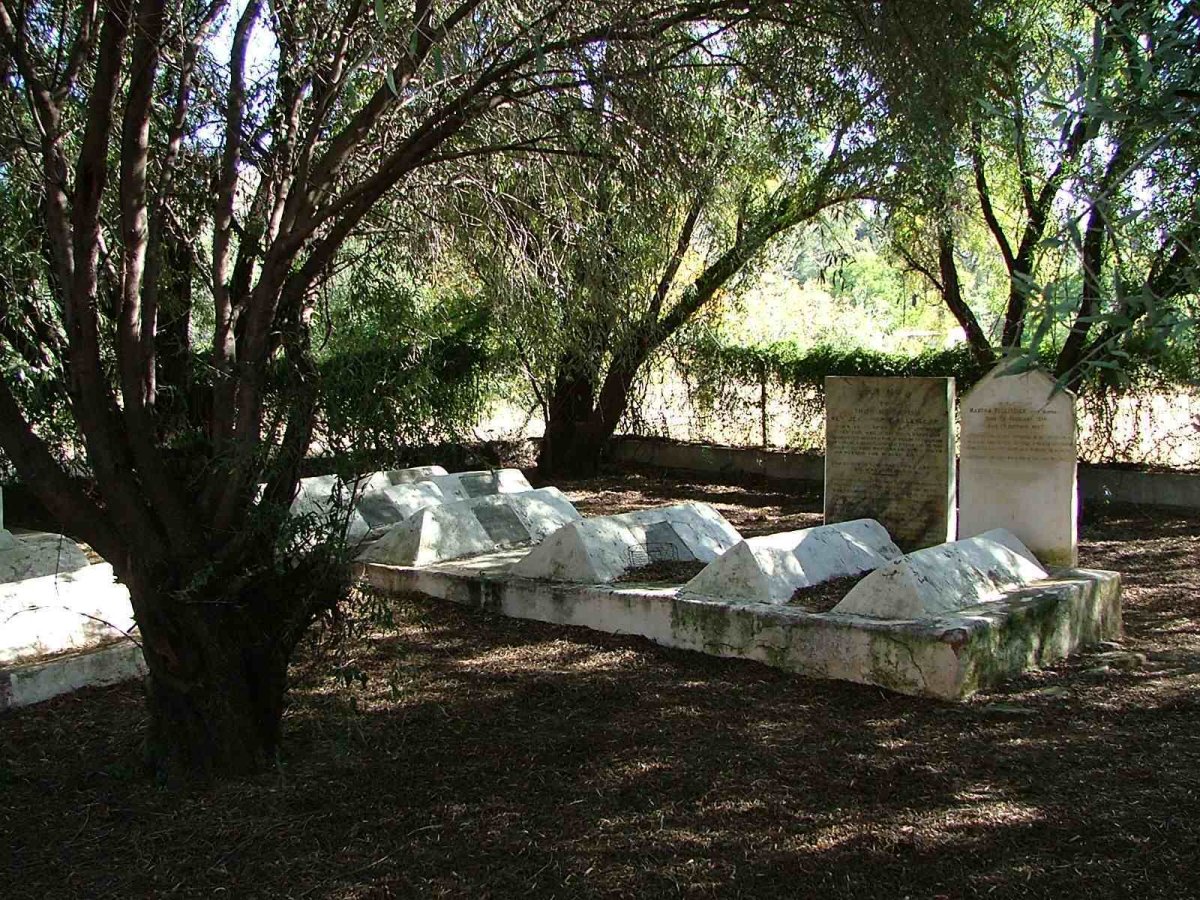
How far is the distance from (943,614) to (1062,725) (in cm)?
86

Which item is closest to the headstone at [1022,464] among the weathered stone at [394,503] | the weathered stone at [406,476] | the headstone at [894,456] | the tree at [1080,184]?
the headstone at [894,456]

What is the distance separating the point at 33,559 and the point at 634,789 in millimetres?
4223

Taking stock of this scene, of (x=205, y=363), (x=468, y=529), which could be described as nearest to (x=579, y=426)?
(x=468, y=529)

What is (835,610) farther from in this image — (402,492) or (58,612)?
(402,492)

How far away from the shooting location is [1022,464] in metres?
8.08

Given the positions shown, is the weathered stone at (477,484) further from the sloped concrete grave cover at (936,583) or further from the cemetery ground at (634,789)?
the sloped concrete grave cover at (936,583)

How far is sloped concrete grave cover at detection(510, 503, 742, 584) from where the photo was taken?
24.3 ft

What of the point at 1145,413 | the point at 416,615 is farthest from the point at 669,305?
the point at 416,615

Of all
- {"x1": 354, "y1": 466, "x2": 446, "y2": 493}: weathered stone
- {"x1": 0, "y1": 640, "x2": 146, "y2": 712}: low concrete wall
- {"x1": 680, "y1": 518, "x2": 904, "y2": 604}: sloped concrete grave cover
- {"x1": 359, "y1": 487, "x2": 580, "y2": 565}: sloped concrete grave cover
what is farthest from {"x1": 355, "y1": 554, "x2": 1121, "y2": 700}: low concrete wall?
{"x1": 354, "y1": 466, "x2": 446, "y2": 493}: weathered stone

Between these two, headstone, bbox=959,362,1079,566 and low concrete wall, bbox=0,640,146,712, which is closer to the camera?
low concrete wall, bbox=0,640,146,712

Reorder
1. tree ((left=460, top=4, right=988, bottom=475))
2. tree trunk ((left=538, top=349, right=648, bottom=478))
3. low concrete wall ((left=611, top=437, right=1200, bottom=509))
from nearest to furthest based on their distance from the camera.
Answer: tree ((left=460, top=4, right=988, bottom=475)) → low concrete wall ((left=611, top=437, right=1200, bottom=509)) → tree trunk ((left=538, top=349, right=648, bottom=478))

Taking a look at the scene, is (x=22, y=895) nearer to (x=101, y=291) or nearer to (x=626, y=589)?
(x=101, y=291)

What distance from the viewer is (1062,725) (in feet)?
17.2

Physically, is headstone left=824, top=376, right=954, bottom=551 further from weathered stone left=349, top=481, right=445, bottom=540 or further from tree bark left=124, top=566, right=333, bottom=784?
tree bark left=124, top=566, right=333, bottom=784
